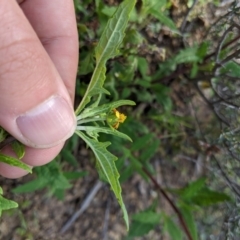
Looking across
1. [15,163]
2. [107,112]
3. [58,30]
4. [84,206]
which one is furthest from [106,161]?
[84,206]

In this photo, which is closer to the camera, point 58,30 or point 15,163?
point 15,163

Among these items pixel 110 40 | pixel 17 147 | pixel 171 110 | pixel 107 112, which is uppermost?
pixel 110 40

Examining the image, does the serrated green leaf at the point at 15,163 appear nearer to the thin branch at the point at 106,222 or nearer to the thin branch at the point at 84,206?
the thin branch at the point at 84,206

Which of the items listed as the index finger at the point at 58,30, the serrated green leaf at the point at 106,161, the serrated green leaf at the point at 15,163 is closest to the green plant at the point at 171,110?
the index finger at the point at 58,30

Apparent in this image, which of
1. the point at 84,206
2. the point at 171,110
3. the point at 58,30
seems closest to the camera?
the point at 58,30

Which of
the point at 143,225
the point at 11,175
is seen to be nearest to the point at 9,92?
the point at 11,175

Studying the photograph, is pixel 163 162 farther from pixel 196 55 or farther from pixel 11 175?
pixel 11 175

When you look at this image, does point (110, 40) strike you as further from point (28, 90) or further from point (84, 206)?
point (84, 206)

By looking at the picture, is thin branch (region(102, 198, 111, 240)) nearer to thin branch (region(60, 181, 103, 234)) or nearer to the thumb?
thin branch (region(60, 181, 103, 234))
